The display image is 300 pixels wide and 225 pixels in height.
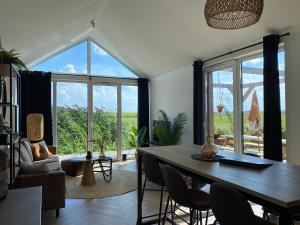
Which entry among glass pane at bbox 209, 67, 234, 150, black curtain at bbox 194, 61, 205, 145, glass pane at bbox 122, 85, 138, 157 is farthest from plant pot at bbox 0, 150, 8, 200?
glass pane at bbox 122, 85, 138, 157

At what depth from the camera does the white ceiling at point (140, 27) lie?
323 centimetres

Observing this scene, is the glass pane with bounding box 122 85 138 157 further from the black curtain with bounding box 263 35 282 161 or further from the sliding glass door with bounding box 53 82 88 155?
the black curtain with bounding box 263 35 282 161

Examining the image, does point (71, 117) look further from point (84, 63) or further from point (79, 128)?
point (84, 63)

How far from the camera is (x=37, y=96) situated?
5906 millimetres

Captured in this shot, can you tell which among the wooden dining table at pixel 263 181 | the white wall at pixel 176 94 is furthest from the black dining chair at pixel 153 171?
the white wall at pixel 176 94

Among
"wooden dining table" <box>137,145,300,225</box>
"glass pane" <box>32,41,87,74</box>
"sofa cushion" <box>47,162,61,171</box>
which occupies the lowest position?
"sofa cushion" <box>47,162,61,171</box>

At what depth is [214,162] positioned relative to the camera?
1.96 meters

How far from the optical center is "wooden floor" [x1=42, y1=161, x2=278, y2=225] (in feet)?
9.71

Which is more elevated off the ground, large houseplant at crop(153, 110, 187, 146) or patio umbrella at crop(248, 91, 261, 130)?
patio umbrella at crop(248, 91, 261, 130)

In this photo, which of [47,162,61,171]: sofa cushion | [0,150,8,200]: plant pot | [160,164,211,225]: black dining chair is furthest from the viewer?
[47,162,61,171]: sofa cushion

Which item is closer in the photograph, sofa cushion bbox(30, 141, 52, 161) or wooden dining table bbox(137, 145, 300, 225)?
wooden dining table bbox(137, 145, 300, 225)

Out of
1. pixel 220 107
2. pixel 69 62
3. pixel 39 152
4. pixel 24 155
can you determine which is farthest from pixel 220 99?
pixel 69 62

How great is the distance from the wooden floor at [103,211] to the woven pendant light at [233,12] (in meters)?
2.31

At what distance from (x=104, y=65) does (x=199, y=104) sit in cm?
312
